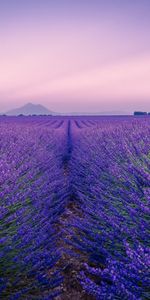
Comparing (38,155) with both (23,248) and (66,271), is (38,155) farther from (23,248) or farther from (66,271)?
(23,248)

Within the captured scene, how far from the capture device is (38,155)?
3.99 metres

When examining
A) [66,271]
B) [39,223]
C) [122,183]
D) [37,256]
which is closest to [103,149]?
[122,183]

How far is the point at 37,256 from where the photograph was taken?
1900 mm

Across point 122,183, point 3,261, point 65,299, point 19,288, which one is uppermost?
point 122,183

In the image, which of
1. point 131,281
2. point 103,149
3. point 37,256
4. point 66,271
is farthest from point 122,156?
point 131,281

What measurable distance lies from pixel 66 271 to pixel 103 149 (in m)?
2.10

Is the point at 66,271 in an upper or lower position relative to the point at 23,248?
lower

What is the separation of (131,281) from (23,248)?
2.43 feet

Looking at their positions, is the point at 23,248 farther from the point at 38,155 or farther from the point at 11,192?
the point at 38,155

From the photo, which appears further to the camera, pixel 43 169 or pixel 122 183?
pixel 43 169

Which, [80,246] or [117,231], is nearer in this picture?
[117,231]

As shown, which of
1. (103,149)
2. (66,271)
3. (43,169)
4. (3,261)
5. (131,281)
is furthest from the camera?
(103,149)

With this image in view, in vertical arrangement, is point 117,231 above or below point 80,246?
above

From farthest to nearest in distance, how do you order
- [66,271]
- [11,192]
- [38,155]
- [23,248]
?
[38,155] < [66,271] < [11,192] < [23,248]
